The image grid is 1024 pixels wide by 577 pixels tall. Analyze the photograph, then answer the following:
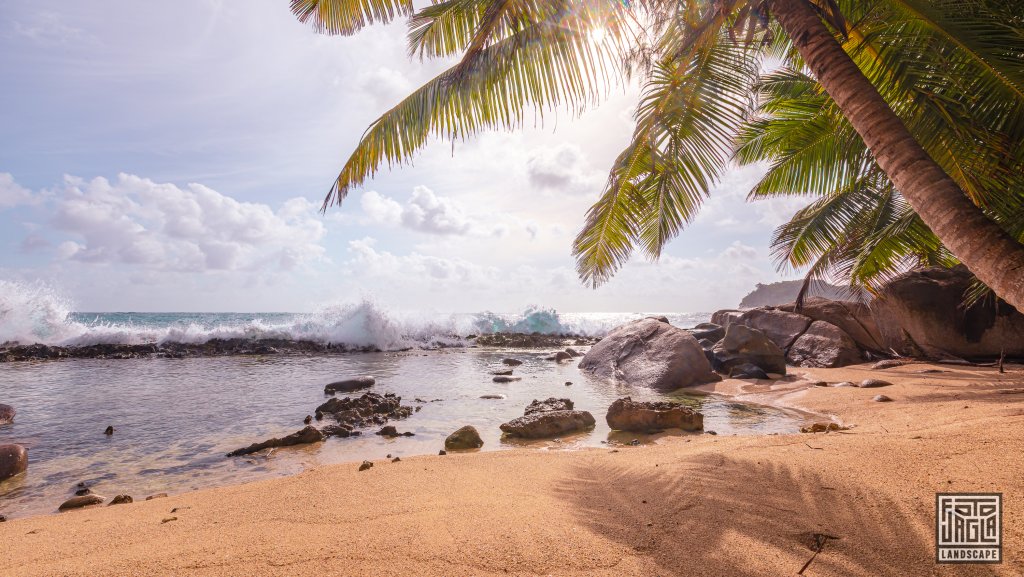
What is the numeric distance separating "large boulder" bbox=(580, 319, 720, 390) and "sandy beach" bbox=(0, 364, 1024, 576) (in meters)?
6.12

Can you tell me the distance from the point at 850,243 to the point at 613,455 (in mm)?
8471

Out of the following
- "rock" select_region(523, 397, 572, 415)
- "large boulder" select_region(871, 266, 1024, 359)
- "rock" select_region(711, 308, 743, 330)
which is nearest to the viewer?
"rock" select_region(523, 397, 572, 415)

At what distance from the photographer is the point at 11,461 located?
5188mm

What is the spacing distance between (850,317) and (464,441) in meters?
12.7

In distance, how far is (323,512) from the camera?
116 inches

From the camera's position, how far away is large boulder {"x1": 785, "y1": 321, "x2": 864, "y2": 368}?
11.7 meters

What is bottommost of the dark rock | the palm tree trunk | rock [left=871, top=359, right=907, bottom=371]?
the dark rock

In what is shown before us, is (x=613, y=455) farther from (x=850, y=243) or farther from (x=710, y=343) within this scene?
(x=710, y=343)

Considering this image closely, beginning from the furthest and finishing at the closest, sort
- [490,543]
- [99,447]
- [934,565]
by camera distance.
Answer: [99,447]
[490,543]
[934,565]

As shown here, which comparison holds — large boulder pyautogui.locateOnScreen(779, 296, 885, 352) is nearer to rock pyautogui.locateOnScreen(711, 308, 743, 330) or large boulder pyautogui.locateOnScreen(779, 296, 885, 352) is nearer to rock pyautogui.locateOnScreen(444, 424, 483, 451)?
rock pyautogui.locateOnScreen(711, 308, 743, 330)

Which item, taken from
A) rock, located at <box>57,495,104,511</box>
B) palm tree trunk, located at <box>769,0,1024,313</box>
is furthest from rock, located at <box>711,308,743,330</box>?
rock, located at <box>57,495,104,511</box>

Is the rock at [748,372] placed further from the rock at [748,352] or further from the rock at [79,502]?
the rock at [79,502]

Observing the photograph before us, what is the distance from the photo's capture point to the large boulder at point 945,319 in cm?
969

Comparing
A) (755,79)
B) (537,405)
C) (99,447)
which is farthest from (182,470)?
(755,79)
